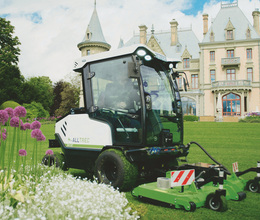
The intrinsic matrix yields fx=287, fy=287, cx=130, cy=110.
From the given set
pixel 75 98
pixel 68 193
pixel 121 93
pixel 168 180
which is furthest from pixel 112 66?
pixel 75 98

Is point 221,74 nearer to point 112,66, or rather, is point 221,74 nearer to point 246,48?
point 246,48

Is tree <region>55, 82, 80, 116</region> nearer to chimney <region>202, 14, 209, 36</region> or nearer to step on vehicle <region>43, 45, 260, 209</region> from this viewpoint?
chimney <region>202, 14, 209, 36</region>

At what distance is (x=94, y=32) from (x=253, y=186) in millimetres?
50210

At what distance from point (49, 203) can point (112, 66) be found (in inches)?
129

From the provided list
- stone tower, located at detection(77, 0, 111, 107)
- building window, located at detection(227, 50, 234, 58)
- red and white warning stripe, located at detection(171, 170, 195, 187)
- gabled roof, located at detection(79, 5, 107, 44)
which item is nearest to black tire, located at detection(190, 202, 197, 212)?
red and white warning stripe, located at detection(171, 170, 195, 187)

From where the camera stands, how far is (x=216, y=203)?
4312 mm

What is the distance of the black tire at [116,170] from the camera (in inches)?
197

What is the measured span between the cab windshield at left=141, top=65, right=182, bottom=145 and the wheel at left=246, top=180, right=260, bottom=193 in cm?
157

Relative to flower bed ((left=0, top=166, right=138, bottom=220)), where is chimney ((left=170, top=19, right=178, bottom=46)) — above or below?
above

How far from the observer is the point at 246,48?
149 ft

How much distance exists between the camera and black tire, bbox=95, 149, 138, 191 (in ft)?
16.4

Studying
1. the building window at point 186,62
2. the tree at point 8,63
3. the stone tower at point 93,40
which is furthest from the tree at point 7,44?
the building window at point 186,62

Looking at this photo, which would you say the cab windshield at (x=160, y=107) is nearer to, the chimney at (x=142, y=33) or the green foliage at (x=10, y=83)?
the green foliage at (x=10, y=83)

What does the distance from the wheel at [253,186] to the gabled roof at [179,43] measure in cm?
4756
